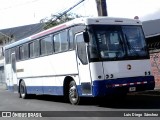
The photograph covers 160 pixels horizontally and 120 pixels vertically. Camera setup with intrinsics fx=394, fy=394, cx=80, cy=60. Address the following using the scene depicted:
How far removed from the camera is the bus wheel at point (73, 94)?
15.4 m

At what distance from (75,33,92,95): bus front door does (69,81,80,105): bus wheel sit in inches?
30.4

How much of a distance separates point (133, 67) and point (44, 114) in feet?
12.1

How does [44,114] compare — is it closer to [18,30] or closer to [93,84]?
[93,84]

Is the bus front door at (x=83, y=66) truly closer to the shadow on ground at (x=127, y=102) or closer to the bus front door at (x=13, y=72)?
the shadow on ground at (x=127, y=102)

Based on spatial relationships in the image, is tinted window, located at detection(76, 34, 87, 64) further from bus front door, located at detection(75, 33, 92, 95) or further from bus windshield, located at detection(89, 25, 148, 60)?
bus windshield, located at detection(89, 25, 148, 60)

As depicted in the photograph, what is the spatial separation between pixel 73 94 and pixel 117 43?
2839 millimetres

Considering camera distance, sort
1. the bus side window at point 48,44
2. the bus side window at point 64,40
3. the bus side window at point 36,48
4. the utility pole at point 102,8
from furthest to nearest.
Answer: the utility pole at point 102,8 → the bus side window at point 36,48 → the bus side window at point 48,44 → the bus side window at point 64,40

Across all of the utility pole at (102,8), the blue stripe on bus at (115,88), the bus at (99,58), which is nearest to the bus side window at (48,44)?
the bus at (99,58)

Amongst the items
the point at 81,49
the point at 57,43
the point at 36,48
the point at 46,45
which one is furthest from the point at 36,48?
the point at 81,49

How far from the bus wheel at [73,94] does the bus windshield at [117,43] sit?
2052 millimetres

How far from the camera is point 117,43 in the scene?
567 inches

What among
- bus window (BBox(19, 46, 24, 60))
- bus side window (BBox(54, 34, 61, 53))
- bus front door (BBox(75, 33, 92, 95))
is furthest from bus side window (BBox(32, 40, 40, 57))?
bus front door (BBox(75, 33, 92, 95))

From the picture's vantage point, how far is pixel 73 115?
12773 millimetres

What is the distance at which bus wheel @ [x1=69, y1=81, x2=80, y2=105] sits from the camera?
15447 mm
